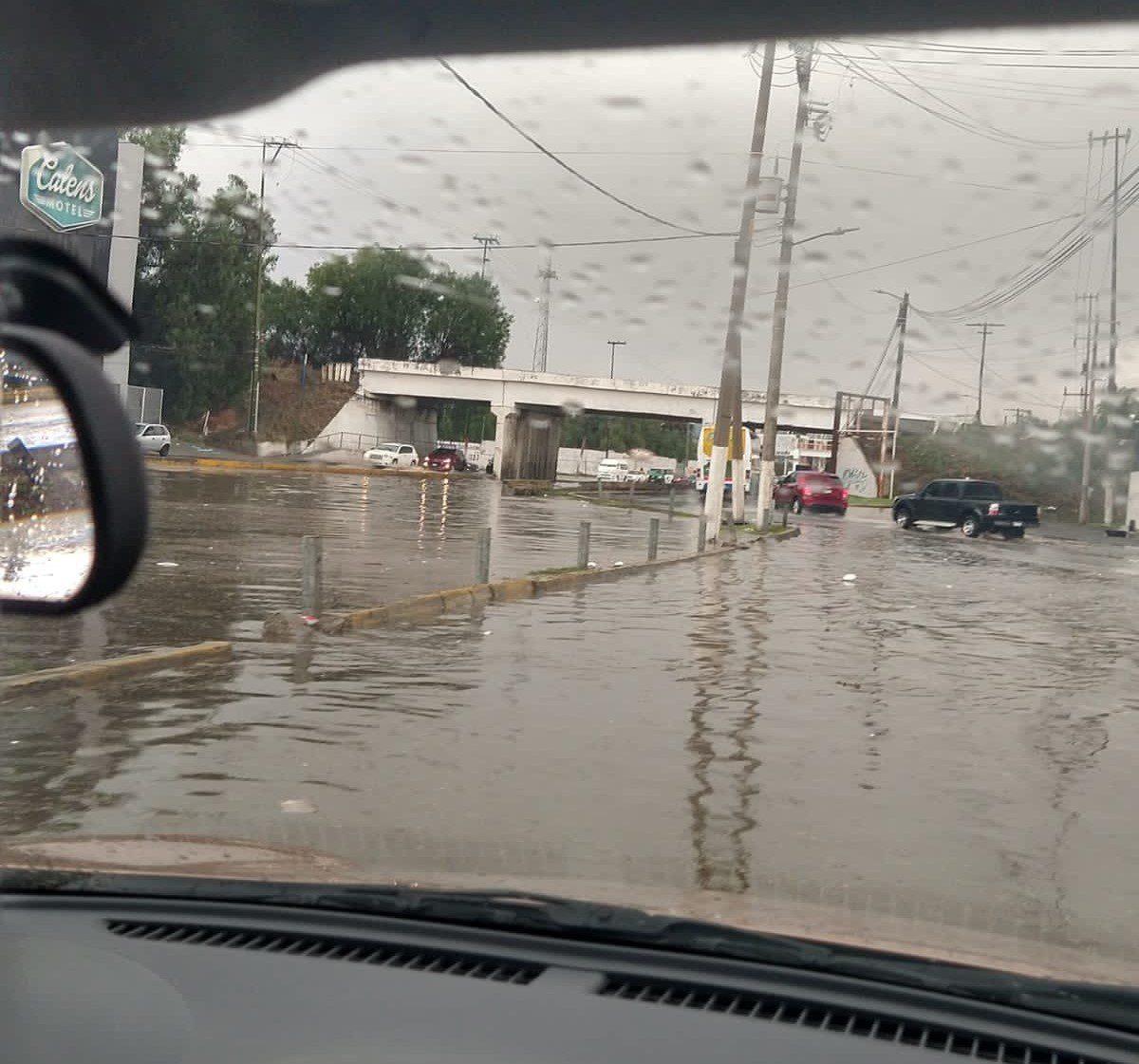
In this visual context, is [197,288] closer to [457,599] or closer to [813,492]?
[457,599]

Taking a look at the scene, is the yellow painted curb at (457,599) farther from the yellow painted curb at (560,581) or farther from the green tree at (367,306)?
the green tree at (367,306)

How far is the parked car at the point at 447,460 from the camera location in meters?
32.1

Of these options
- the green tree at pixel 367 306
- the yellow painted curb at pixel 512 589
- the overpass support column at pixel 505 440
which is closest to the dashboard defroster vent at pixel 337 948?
the green tree at pixel 367 306

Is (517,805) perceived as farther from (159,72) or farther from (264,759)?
(159,72)

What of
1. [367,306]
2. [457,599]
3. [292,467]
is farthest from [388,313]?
[292,467]

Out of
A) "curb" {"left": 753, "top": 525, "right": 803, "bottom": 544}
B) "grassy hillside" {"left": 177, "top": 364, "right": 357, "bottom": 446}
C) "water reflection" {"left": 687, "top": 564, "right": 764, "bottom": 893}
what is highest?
"grassy hillside" {"left": 177, "top": 364, "right": 357, "bottom": 446}

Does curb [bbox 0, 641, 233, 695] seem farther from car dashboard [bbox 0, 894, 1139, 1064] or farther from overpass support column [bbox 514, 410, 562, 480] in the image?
overpass support column [bbox 514, 410, 562, 480]

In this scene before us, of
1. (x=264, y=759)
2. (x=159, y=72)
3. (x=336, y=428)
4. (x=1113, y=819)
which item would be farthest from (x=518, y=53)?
(x=336, y=428)

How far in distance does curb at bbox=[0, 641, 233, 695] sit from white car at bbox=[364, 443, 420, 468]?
7.09 meters

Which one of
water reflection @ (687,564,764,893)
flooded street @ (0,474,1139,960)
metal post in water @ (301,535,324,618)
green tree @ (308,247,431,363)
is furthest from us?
metal post in water @ (301,535,324,618)

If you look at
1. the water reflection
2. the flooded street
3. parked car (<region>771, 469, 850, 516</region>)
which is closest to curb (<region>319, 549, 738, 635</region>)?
the flooded street

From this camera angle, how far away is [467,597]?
15.8m

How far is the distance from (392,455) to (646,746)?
44.7 feet

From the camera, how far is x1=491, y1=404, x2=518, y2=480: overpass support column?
22625 mm
